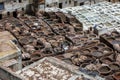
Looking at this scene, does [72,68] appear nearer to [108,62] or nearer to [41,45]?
[108,62]


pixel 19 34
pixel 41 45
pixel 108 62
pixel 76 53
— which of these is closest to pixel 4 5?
pixel 19 34

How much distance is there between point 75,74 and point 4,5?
27.3 metres

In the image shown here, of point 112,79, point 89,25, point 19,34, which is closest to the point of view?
point 112,79

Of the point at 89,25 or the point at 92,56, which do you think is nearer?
the point at 92,56

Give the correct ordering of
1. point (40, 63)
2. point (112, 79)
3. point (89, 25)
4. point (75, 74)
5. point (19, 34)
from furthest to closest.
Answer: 1. point (89, 25)
2. point (19, 34)
3. point (112, 79)
4. point (40, 63)
5. point (75, 74)

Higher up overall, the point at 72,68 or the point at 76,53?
the point at 72,68

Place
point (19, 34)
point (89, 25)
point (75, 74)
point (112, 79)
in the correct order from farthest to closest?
point (89, 25)
point (19, 34)
point (112, 79)
point (75, 74)

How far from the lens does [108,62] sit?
3344 cm

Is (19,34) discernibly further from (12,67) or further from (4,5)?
(12,67)

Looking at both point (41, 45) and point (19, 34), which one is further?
point (19, 34)

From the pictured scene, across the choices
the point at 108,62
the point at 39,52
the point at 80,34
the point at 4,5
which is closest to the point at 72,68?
the point at 108,62

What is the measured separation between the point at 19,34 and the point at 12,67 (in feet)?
50.4

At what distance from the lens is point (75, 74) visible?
938 inches

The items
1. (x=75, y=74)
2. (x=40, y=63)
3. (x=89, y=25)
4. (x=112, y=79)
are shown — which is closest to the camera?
(x=75, y=74)
